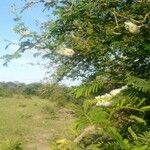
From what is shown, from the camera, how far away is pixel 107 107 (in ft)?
8.19

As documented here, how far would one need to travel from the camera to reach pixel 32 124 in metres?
27.4

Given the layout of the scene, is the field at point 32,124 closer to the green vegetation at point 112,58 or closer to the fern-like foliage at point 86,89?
the green vegetation at point 112,58

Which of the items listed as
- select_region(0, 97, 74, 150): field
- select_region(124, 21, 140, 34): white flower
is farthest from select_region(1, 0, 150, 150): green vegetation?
select_region(0, 97, 74, 150): field

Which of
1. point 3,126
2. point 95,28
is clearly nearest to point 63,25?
point 95,28

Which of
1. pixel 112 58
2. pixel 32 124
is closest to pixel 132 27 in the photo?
pixel 112 58

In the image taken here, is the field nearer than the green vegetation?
No

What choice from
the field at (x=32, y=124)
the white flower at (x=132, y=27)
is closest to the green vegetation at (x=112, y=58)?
the white flower at (x=132, y=27)

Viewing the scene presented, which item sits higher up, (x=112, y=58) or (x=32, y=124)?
(x=112, y=58)

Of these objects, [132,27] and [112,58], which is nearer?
[132,27]

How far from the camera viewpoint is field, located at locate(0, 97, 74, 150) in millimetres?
21406

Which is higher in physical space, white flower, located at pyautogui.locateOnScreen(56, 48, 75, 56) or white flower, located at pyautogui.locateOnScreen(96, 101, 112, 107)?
white flower, located at pyautogui.locateOnScreen(56, 48, 75, 56)

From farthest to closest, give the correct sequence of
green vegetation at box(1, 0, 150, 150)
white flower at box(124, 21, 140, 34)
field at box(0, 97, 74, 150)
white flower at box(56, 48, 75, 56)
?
field at box(0, 97, 74, 150)
white flower at box(56, 48, 75, 56)
white flower at box(124, 21, 140, 34)
green vegetation at box(1, 0, 150, 150)

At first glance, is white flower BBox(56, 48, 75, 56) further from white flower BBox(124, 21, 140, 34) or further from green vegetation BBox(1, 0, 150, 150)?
white flower BBox(124, 21, 140, 34)

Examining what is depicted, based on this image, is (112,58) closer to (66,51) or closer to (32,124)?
(66,51)
